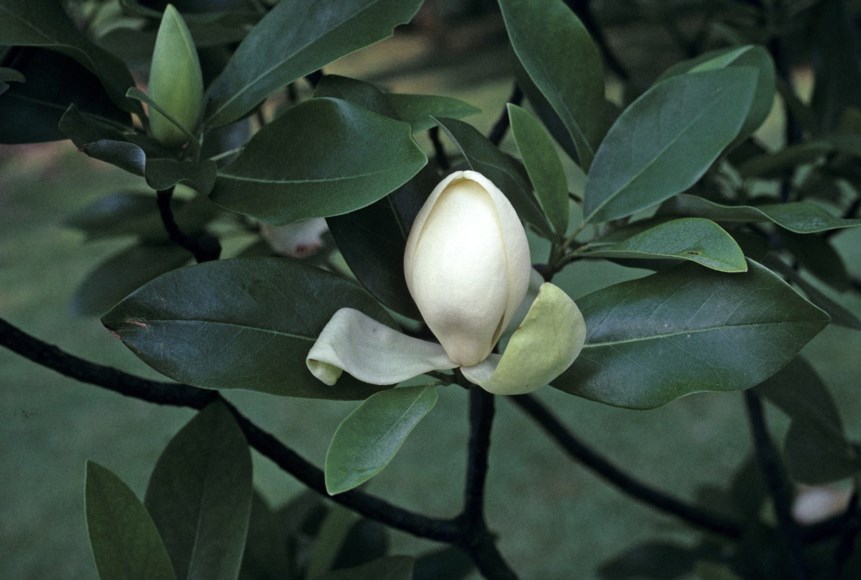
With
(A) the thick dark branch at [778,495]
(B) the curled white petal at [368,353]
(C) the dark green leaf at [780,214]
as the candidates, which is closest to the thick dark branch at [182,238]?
(B) the curled white petal at [368,353]

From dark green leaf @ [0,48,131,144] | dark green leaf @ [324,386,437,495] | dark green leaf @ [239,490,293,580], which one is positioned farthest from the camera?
dark green leaf @ [239,490,293,580]

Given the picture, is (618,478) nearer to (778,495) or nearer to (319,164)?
(778,495)

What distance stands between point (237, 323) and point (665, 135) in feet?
0.78

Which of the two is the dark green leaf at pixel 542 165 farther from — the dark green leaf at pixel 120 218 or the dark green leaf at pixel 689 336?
the dark green leaf at pixel 120 218

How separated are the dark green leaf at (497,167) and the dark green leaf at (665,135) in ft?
0.12

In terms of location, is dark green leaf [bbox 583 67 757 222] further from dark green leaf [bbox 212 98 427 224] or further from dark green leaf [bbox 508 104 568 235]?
dark green leaf [bbox 212 98 427 224]

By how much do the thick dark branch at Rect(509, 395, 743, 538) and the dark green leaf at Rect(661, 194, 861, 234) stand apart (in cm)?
39

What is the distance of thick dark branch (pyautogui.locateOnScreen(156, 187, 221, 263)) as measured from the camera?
0.48 metres

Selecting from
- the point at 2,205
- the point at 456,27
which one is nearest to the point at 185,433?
the point at 2,205

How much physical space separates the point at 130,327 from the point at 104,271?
1.59ft

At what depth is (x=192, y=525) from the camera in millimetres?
513

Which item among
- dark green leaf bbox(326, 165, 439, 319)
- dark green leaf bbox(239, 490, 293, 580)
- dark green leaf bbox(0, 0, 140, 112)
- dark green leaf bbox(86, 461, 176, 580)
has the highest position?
dark green leaf bbox(0, 0, 140, 112)

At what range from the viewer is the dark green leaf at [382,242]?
0.45 meters

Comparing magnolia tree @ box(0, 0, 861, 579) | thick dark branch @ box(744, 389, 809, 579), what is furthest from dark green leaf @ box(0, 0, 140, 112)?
thick dark branch @ box(744, 389, 809, 579)
